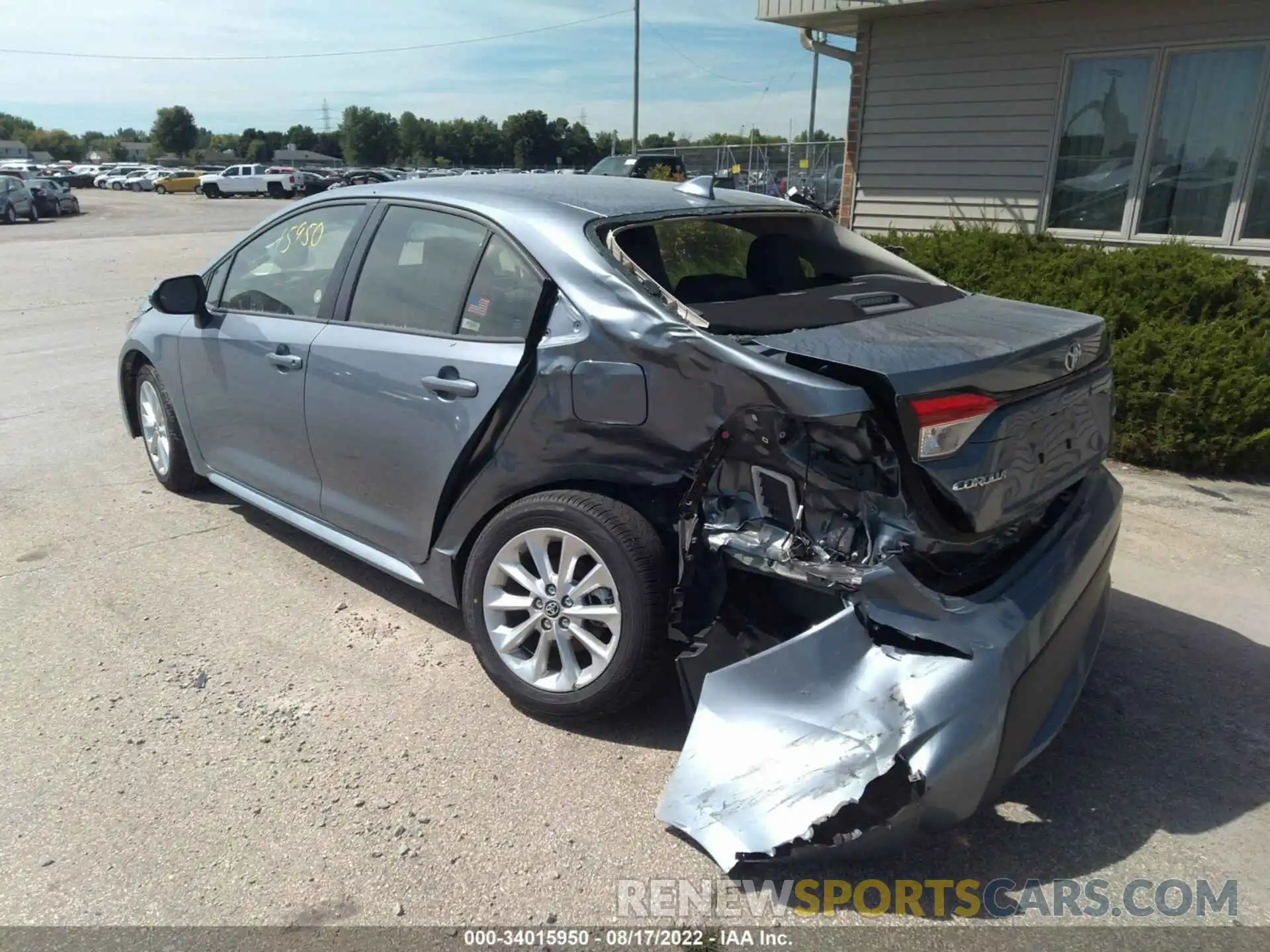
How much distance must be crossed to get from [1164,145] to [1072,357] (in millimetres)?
6830

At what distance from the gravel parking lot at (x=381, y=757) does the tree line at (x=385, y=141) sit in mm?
65849

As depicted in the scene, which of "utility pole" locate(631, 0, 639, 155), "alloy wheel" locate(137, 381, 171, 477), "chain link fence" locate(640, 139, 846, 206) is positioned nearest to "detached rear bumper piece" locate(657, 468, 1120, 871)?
"alloy wheel" locate(137, 381, 171, 477)

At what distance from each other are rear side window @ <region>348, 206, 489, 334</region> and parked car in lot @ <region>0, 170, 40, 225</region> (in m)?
34.1

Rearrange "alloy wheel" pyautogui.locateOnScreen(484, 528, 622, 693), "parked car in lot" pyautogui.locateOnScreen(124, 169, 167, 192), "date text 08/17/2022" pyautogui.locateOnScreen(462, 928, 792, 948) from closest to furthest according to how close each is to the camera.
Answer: "date text 08/17/2022" pyautogui.locateOnScreen(462, 928, 792, 948)
"alloy wheel" pyautogui.locateOnScreen(484, 528, 622, 693)
"parked car in lot" pyautogui.locateOnScreen(124, 169, 167, 192)

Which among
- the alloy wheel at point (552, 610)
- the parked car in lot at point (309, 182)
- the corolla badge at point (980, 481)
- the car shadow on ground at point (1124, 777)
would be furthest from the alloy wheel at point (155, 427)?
the parked car in lot at point (309, 182)

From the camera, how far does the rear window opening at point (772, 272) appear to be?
2.93m

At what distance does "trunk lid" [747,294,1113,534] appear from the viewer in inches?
93.4

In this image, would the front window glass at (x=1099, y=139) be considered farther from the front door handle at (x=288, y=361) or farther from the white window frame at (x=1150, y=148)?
the front door handle at (x=288, y=361)

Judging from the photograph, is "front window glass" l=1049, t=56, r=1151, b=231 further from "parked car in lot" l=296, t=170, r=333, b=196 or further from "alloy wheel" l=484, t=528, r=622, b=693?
"parked car in lot" l=296, t=170, r=333, b=196

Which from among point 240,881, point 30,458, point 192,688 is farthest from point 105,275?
point 240,881

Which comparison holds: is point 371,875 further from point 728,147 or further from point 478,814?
point 728,147

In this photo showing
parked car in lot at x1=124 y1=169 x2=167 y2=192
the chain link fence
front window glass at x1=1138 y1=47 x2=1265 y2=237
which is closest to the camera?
front window glass at x1=1138 y1=47 x2=1265 y2=237

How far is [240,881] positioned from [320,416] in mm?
1835

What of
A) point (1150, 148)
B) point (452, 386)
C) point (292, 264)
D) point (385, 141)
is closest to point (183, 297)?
point (292, 264)
